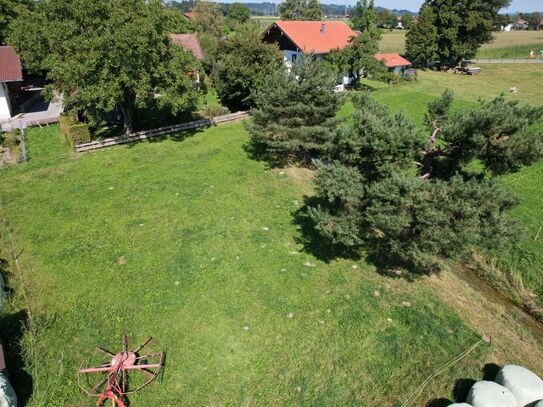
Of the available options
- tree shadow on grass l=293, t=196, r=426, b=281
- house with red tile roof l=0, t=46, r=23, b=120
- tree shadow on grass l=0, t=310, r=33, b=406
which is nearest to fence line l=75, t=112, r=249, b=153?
house with red tile roof l=0, t=46, r=23, b=120

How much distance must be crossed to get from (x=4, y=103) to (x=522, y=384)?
36.5 meters

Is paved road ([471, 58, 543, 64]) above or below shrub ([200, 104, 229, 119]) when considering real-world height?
above

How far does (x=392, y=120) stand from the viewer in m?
11.6

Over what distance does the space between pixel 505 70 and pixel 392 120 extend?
173ft

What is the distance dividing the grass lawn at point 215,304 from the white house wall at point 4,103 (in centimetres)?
1492

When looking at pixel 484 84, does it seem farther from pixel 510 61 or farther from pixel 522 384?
pixel 522 384

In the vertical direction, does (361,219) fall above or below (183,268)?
above

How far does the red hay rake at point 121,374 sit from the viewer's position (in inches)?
353

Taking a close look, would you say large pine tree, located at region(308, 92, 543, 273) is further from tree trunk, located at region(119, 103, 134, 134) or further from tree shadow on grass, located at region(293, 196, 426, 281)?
tree trunk, located at region(119, 103, 134, 134)

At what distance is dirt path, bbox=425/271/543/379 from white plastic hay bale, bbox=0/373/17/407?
1218 centimetres

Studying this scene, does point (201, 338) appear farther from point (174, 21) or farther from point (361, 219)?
point (174, 21)

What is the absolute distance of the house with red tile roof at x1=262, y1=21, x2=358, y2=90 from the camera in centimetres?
3909

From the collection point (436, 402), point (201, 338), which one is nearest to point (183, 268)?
point (201, 338)

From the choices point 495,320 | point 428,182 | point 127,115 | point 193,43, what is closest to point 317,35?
point 193,43
